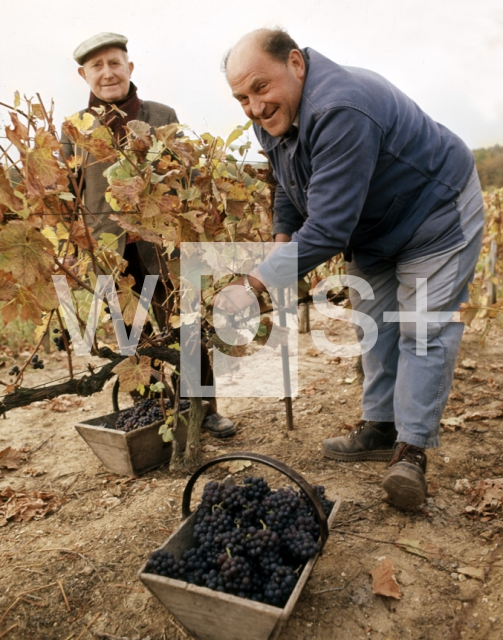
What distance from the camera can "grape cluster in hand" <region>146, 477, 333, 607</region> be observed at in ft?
5.15

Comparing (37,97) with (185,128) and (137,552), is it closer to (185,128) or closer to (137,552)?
(185,128)

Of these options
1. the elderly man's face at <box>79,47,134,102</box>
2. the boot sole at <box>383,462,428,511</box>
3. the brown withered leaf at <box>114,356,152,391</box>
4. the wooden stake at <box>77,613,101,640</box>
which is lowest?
the wooden stake at <box>77,613,101,640</box>

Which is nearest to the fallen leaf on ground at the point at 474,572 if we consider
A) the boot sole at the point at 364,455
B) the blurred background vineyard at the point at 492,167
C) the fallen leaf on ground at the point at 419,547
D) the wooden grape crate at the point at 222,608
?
the fallen leaf on ground at the point at 419,547

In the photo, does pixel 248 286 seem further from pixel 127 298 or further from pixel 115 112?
pixel 115 112

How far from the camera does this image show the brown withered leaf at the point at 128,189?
1995 millimetres

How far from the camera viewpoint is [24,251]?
1798mm

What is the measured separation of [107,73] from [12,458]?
7.51 ft

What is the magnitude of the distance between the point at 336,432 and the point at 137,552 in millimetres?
1508

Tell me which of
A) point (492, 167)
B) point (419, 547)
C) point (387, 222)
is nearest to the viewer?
point (419, 547)

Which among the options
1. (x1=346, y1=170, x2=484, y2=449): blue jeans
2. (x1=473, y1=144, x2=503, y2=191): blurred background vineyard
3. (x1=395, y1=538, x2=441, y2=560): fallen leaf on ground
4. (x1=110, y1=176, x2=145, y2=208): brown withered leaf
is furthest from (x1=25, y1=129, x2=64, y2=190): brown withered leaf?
(x1=473, y1=144, x2=503, y2=191): blurred background vineyard

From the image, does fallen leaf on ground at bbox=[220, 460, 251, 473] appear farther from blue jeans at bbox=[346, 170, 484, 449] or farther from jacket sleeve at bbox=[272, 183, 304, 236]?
jacket sleeve at bbox=[272, 183, 304, 236]

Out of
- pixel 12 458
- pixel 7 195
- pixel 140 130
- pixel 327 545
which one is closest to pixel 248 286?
pixel 140 130

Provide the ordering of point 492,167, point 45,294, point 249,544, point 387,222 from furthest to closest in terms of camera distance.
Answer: point 492,167 < point 387,222 < point 45,294 < point 249,544

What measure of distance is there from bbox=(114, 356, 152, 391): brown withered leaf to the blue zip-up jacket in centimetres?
65
